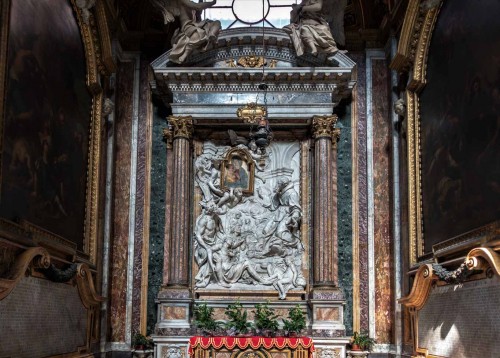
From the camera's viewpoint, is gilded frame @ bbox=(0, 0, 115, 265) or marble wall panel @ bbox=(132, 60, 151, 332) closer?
gilded frame @ bbox=(0, 0, 115, 265)

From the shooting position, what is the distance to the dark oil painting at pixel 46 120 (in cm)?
909

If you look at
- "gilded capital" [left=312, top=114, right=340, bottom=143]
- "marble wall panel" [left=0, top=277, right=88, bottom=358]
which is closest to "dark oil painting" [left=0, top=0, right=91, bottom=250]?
"marble wall panel" [left=0, top=277, right=88, bottom=358]

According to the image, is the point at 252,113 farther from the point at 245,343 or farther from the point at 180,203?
the point at 245,343

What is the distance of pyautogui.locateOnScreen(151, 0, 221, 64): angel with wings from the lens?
46.9 feet

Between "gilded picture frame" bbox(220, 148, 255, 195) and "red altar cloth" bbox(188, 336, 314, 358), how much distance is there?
347 cm

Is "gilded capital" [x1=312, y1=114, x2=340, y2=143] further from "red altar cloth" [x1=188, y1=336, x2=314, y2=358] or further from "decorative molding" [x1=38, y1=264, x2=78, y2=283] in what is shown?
"decorative molding" [x1=38, y1=264, x2=78, y2=283]

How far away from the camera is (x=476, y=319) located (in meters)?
9.45

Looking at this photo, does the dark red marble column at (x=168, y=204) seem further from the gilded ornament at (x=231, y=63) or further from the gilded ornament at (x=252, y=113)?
the gilded ornament at (x=252, y=113)

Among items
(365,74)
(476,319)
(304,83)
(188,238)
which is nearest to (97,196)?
(188,238)

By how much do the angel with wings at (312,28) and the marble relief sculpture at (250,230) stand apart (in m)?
2.46

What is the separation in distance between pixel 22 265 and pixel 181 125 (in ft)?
20.0

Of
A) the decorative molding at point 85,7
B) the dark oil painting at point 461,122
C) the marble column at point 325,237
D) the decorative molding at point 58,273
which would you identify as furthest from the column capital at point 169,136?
the dark oil painting at point 461,122

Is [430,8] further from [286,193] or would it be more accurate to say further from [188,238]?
[188,238]

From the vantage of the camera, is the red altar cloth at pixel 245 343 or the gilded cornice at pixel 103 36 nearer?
the red altar cloth at pixel 245 343
